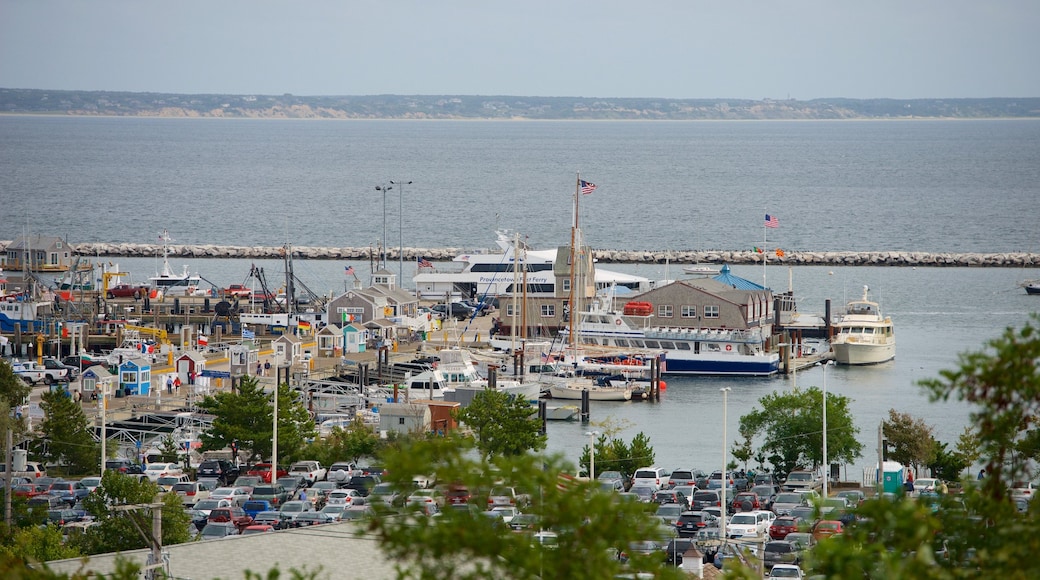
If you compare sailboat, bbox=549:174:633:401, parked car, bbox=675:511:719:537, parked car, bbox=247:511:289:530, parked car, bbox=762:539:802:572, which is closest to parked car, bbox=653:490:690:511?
parked car, bbox=675:511:719:537

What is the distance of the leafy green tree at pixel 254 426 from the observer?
98.8ft

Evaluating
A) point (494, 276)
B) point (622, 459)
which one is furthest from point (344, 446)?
point (494, 276)

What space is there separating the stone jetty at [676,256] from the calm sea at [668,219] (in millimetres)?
999

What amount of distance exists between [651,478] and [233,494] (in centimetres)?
782

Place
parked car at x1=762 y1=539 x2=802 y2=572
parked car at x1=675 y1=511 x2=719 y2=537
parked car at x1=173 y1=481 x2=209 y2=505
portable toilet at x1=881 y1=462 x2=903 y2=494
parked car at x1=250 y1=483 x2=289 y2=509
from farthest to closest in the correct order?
1. portable toilet at x1=881 y1=462 x2=903 y2=494
2. parked car at x1=173 y1=481 x2=209 y2=505
3. parked car at x1=250 y1=483 x2=289 y2=509
4. parked car at x1=675 y1=511 x2=719 y2=537
5. parked car at x1=762 y1=539 x2=802 y2=572

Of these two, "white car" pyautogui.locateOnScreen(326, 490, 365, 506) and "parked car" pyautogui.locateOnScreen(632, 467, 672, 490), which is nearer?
"white car" pyautogui.locateOnScreen(326, 490, 365, 506)

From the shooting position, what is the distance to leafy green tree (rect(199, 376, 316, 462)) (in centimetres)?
3012

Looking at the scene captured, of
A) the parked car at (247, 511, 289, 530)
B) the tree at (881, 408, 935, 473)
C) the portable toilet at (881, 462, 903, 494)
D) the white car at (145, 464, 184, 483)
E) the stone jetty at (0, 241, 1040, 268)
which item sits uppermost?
the stone jetty at (0, 241, 1040, 268)

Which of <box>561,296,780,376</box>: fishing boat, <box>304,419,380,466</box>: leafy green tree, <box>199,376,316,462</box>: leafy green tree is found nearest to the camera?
<box>199,376,316,462</box>: leafy green tree

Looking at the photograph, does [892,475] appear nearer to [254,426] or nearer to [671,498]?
[671,498]

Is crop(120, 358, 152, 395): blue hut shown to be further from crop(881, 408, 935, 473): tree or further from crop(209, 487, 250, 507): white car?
crop(881, 408, 935, 473): tree

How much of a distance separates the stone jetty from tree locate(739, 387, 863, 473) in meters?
41.8

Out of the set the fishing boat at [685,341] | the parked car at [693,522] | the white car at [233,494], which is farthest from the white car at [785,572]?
the fishing boat at [685,341]

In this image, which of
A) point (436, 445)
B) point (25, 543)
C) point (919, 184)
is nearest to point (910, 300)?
point (25, 543)
